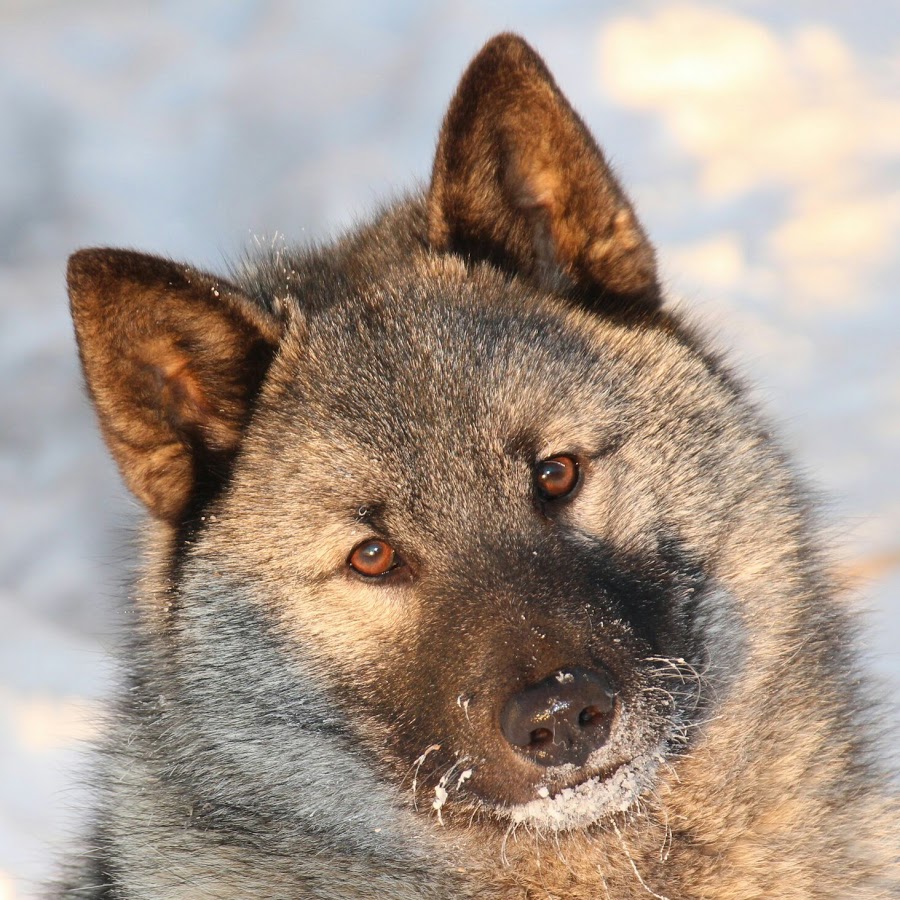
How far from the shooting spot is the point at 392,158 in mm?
7379

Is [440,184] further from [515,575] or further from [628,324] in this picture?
[515,575]

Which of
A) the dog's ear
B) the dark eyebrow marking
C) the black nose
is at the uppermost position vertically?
the dog's ear

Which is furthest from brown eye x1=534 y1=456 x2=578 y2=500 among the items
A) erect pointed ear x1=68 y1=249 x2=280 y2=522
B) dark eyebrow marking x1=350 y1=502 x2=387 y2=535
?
erect pointed ear x1=68 y1=249 x2=280 y2=522

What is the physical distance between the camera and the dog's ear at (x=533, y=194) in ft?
11.7

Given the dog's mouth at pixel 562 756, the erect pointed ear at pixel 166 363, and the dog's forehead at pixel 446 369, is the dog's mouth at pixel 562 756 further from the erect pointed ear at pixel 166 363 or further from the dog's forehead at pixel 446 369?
the erect pointed ear at pixel 166 363

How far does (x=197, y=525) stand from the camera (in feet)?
11.3

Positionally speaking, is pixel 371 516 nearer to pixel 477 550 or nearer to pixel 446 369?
pixel 477 550

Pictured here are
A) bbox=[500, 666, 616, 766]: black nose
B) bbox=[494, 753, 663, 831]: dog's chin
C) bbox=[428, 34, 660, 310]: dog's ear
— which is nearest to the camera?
bbox=[500, 666, 616, 766]: black nose

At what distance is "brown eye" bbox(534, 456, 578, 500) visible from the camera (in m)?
3.31

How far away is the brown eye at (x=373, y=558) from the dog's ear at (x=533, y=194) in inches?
38.9

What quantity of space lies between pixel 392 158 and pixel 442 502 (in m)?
4.52

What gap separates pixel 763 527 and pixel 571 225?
101 centimetres

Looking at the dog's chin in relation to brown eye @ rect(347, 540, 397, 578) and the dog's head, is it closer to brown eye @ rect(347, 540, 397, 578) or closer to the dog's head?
the dog's head

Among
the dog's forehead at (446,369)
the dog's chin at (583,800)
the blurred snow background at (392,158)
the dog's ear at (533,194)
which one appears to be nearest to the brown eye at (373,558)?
the dog's forehead at (446,369)
